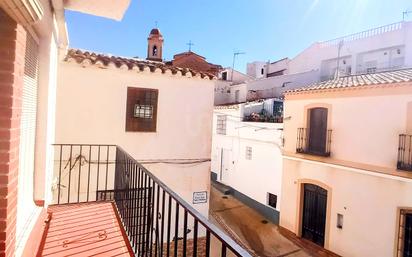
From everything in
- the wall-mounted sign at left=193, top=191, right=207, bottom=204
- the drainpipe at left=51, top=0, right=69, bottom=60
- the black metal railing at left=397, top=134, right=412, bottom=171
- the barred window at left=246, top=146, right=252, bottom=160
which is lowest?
the wall-mounted sign at left=193, top=191, right=207, bottom=204

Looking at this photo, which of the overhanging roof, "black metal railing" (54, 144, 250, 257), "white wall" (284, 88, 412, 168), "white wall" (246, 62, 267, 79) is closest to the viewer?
"black metal railing" (54, 144, 250, 257)

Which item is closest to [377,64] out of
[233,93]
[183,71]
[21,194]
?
[233,93]

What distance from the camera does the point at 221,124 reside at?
18469 mm

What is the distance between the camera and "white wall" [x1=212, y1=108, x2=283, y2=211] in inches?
527

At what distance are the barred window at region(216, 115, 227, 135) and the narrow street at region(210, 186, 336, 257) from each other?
4370 mm

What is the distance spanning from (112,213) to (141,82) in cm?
426

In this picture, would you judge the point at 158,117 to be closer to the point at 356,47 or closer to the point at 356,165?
the point at 356,165

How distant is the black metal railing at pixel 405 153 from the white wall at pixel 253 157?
500 cm

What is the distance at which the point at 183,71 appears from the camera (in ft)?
26.4

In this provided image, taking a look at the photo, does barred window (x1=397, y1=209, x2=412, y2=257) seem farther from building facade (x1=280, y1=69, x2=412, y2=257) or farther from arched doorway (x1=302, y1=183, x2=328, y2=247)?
arched doorway (x1=302, y1=183, x2=328, y2=247)

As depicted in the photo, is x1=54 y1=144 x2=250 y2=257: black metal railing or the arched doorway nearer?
x1=54 y1=144 x2=250 y2=257: black metal railing

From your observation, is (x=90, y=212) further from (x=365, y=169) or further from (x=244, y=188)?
(x=244, y=188)

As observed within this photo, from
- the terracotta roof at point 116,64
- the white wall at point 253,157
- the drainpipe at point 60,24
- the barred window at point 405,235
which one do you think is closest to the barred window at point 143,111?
the terracotta roof at point 116,64

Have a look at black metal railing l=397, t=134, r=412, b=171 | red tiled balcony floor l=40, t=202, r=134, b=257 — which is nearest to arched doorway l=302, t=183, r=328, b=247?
black metal railing l=397, t=134, r=412, b=171
